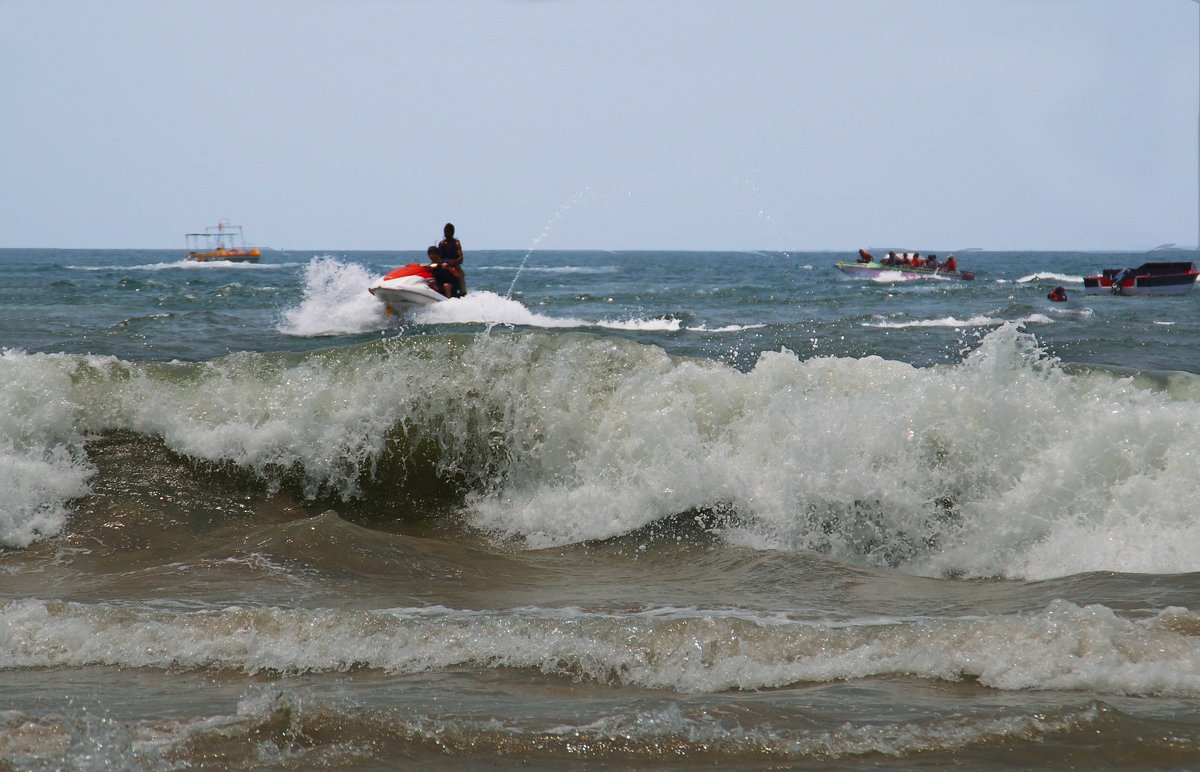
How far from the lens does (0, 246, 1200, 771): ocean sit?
10.2ft

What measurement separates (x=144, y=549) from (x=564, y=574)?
2.84m

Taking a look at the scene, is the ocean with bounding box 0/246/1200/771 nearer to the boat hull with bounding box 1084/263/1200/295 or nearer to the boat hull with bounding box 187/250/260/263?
the boat hull with bounding box 1084/263/1200/295

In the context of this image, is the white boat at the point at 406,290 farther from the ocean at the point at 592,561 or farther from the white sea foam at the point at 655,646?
the white sea foam at the point at 655,646

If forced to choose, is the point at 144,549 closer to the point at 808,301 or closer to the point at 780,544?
the point at 780,544

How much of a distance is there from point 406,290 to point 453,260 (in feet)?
3.67

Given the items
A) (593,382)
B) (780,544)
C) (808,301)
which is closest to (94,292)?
(808,301)

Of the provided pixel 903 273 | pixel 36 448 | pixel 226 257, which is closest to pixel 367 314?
pixel 36 448

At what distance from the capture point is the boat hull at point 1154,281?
29.9 metres

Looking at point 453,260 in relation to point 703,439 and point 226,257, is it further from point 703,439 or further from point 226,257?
point 226,257

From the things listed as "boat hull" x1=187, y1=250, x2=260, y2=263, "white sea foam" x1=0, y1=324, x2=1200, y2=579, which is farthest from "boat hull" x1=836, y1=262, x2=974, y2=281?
"boat hull" x1=187, y1=250, x2=260, y2=263

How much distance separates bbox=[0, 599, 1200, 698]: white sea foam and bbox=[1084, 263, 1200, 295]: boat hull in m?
30.4

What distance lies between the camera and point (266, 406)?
7.57 m

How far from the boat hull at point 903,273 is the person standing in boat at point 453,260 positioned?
90.7 ft

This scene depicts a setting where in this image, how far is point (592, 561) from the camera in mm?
6074
